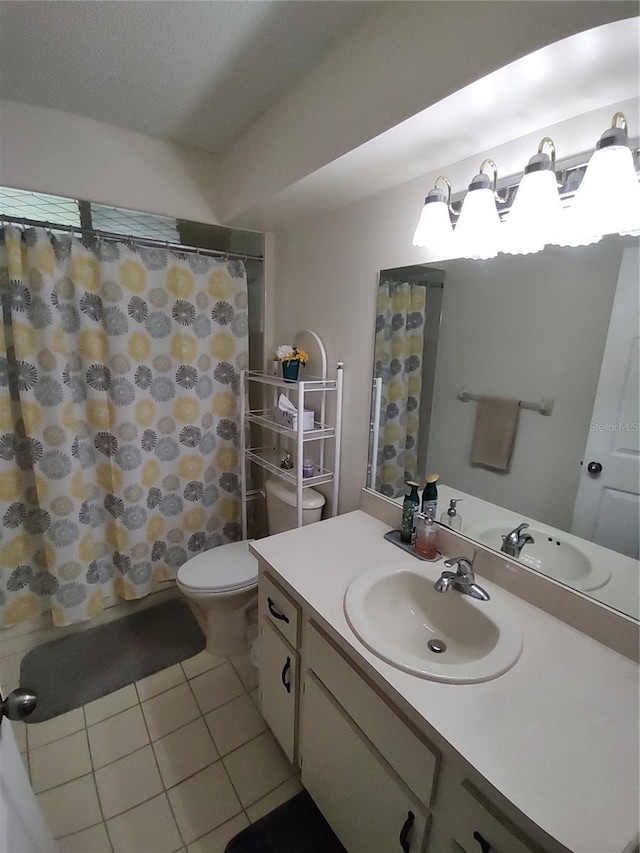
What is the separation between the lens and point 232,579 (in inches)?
66.8

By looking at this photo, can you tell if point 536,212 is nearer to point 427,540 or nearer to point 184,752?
point 427,540

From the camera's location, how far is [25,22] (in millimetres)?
1069

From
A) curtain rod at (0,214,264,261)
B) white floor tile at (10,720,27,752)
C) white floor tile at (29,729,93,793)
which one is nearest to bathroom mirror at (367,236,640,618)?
curtain rod at (0,214,264,261)

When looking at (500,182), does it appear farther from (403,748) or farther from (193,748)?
(193,748)

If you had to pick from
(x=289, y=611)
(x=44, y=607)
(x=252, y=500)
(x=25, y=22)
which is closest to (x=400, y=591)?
(x=289, y=611)

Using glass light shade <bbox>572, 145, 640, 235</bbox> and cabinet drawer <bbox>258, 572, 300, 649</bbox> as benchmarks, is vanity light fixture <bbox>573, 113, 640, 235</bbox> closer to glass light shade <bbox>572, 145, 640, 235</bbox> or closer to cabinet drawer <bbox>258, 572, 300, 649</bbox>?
glass light shade <bbox>572, 145, 640, 235</bbox>

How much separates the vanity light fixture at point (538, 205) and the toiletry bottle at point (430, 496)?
741 mm

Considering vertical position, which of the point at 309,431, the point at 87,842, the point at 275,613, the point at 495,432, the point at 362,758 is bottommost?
the point at 87,842

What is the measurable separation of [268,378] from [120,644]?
1.53m

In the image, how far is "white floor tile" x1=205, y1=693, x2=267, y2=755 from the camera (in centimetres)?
146

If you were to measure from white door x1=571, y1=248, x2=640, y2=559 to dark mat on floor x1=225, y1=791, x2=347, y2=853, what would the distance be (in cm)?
123

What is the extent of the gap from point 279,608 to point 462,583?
0.57 m

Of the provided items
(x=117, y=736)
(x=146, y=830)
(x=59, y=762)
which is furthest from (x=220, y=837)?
(x=59, y=762)

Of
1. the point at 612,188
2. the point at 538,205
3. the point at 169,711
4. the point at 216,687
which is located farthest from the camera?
the point at 216,687
